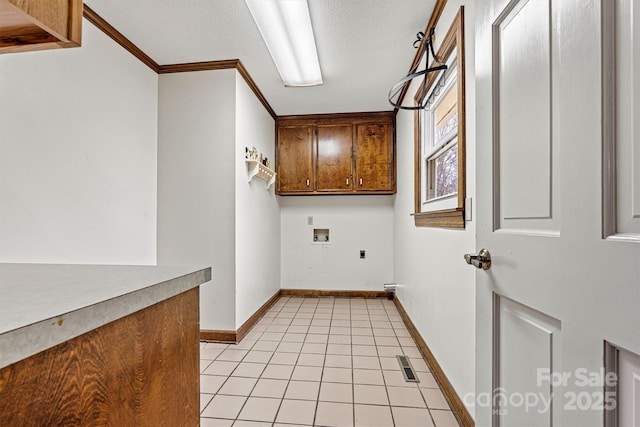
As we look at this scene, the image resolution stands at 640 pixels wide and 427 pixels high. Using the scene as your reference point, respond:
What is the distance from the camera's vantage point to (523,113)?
2.60ft

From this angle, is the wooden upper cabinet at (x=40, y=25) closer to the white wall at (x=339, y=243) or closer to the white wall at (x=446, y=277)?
the white wall at (x=446, y=277)

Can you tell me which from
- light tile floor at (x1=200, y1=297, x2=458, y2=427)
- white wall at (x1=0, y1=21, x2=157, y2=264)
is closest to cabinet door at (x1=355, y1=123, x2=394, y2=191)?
light tile floor at (x1=200, y1=297, x2=458, y2=427)

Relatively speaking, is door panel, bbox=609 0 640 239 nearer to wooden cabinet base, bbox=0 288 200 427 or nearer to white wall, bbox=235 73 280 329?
wooden cabinet base, bbox=0 288 200 427

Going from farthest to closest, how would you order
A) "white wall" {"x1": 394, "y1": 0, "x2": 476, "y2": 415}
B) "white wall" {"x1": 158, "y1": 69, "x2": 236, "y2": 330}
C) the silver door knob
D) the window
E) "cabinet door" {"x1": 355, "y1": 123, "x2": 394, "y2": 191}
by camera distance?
"cabinet door" {"x1": 355, "y1": 123, "x2": 394, "y2": 191}
"white wall" {"x1": 158, "y1": 69, "x2": 236, "y2": 330}
the window
"white wall" {"x1": 394, "y1": 0, "x2": 476, "y2": 415}
the silver door knob

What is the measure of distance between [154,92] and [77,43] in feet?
6.55

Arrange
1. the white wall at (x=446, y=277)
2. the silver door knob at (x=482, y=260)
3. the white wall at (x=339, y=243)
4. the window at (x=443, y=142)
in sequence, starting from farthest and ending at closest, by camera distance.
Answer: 1. the white wall at (x=339, y=243)
2. the window at (x=443, y=142)
3. the white wall at (x=446, y=277)
4. the silver door knob at (x=482, y=260)

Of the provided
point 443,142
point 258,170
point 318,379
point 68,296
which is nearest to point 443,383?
point 318,379

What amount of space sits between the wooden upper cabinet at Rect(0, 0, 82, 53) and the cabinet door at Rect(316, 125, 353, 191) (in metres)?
3.28

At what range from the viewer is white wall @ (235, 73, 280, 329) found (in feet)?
9.01

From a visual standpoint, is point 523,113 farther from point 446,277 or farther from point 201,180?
point 201,180

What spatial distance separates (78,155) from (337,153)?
2.86 metres

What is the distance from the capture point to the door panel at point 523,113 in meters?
0.71

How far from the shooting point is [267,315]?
11.3ft

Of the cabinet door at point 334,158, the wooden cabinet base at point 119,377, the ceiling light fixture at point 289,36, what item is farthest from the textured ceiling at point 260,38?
the wooden cabinet base at point 119,377
